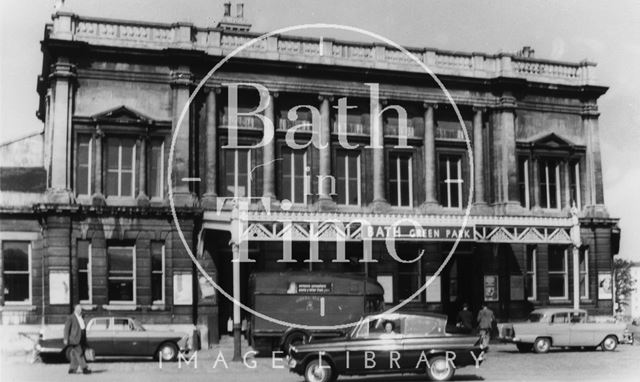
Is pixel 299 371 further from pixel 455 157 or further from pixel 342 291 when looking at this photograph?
pixel 455 157

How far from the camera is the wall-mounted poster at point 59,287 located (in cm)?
2834

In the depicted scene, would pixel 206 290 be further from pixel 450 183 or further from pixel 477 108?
pixel 477 108

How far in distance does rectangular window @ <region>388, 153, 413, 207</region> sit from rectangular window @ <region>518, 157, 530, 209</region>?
447 cm

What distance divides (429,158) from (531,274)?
241 inches

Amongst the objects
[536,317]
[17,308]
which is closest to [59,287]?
[17,308]

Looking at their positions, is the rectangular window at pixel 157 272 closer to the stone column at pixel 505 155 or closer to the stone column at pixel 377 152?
the stone column at pixel 377 152

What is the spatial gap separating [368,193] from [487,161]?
505 cm

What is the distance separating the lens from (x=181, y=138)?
30.2 metres

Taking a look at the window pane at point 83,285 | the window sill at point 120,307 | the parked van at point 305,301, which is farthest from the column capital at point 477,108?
the window pane at point 83,285

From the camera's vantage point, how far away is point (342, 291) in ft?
88.6

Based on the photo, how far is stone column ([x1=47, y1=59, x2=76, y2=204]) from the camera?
Result: 29000mm

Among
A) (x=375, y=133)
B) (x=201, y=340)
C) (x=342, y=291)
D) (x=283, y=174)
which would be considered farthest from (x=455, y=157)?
(x=201, y=340)

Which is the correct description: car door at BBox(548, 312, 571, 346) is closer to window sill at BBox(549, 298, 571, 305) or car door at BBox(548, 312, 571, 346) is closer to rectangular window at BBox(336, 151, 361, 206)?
window sill at BBox(549, 298, 571, 305)

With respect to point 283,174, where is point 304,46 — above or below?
above
